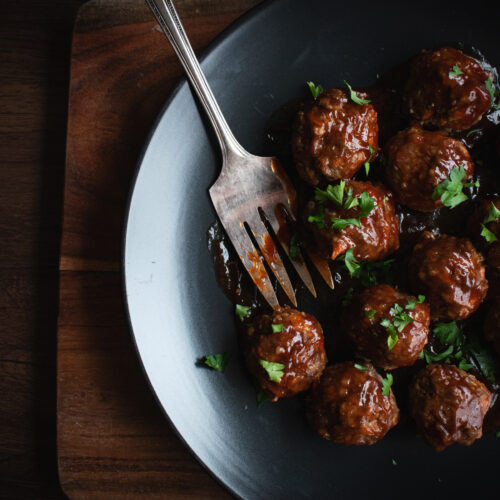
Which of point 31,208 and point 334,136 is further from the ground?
point 334,136

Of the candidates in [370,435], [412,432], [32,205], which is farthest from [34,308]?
[412,432]

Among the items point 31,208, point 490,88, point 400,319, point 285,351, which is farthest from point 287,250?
point 31,208

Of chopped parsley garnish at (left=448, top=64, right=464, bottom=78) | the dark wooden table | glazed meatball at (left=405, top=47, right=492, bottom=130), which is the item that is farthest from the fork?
the dark wooden table

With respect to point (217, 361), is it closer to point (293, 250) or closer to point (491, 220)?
point (293, 250)

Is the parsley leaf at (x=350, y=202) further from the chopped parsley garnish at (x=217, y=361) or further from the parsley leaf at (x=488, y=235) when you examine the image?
the chopped parsley garnish at (x=217, y=361)

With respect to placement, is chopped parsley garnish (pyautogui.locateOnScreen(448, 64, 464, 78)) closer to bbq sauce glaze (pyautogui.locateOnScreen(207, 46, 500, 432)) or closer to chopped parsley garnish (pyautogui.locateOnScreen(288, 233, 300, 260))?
bbq sauce glaze (pyautogui.locateOnScreen(207, 46, 500, 432))

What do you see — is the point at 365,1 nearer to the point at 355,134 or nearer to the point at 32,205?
the point at 355,134
